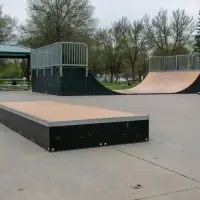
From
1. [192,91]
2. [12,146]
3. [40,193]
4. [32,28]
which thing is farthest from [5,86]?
[40,193]

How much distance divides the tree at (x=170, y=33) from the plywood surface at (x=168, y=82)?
60.7 feet

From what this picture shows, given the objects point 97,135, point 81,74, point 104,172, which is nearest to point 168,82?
point 81,74

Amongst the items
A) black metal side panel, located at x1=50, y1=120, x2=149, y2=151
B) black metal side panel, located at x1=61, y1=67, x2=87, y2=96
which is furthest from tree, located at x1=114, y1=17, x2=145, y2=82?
black metal side panel, located at x1=50, y1=120, x2=149, y2=151

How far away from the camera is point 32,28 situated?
38844 mm

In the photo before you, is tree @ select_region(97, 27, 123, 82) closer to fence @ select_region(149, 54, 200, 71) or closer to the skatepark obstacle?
fence @ select_region(149, 54, 200, 71)

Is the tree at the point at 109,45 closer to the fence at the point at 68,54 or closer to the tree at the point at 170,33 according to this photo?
the tree at the point at 170,33

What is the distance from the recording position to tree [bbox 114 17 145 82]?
49156 millimetres

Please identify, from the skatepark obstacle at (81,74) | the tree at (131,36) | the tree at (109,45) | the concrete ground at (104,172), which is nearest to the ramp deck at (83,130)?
the concrete ground at (104,172)

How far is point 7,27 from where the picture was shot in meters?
45.1

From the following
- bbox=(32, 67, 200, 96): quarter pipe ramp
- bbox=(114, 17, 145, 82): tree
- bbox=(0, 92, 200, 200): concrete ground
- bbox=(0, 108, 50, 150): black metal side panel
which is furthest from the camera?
bbox=(114, 17, 145, 82): tree

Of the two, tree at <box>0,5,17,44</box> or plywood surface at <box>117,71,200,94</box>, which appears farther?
tree at <box>0,5,17,44</box>

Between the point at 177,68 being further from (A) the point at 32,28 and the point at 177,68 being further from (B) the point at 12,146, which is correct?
(B) the point at 12,146

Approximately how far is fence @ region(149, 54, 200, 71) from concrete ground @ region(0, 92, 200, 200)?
2085 centimetres

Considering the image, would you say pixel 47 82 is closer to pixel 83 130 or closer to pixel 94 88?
pixel 94 88
